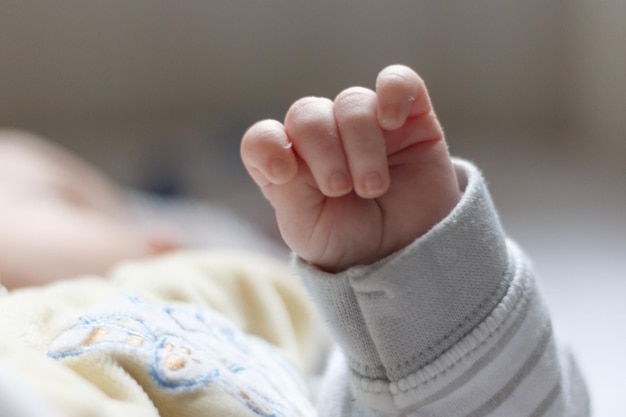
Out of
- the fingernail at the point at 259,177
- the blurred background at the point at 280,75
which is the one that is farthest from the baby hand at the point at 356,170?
the blurred background at the point at 280,75

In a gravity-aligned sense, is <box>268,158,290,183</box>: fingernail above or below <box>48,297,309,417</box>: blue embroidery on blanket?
above

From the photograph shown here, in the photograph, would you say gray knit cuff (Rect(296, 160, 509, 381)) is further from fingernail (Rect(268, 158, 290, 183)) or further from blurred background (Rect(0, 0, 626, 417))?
blurred background (Rect(0, 0, 626, 417))

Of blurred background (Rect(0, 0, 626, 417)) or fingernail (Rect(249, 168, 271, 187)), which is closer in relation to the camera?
fingernail (Rect(249, 168, 271, 187))

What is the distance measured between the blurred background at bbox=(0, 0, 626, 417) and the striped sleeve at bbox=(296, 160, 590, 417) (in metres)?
0.79

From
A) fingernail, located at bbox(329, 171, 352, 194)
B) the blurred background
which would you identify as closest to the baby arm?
fingernail, located at bbox(329, 171, 352, 194)

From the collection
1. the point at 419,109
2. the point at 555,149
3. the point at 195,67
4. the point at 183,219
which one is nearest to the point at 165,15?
the point at 195,67

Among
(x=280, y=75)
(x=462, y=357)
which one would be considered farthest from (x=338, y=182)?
(x=280, y=75)

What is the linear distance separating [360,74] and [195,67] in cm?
31

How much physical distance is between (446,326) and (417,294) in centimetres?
3

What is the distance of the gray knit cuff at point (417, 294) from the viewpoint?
19.3 inches

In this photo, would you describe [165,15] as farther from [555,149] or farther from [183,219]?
[555,149]

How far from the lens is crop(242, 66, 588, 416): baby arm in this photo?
48cm

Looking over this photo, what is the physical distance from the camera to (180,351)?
49cm

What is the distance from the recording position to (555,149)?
1.43m
